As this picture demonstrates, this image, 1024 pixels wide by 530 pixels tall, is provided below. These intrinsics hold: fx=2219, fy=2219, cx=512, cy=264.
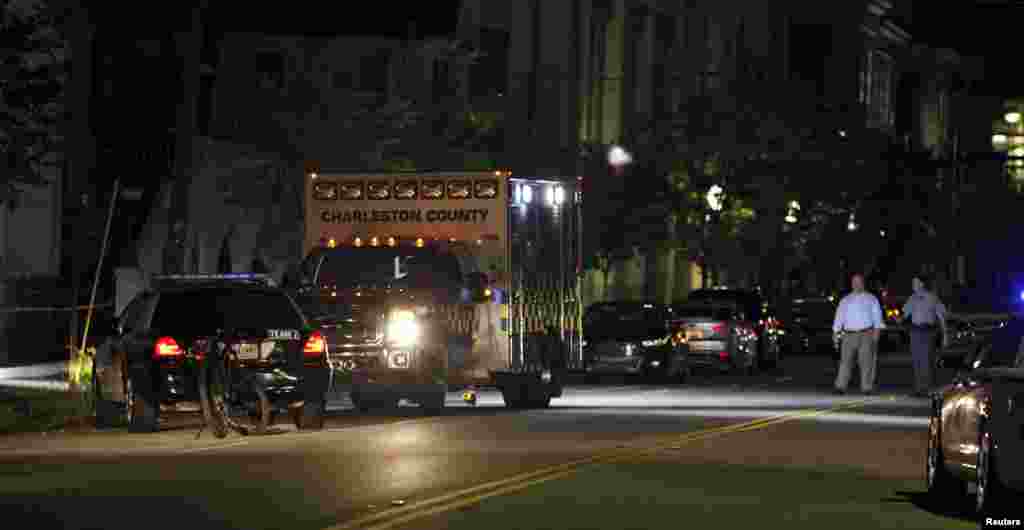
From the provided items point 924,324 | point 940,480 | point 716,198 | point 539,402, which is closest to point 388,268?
point 539,402

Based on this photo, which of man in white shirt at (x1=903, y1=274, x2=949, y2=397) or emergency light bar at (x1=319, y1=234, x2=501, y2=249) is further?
man in white shirt at (x1=903, y1=274, x2=949, y2=397)

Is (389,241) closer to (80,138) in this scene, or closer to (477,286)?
(477,286)

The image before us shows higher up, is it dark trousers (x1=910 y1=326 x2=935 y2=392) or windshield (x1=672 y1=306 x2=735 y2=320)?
windshield (x1=672 y1=306 x2=735 y2=320)

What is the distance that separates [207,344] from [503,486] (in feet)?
22.7

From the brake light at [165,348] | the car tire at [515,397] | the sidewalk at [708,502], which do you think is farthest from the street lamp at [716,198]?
the sidewalk at [708,502]

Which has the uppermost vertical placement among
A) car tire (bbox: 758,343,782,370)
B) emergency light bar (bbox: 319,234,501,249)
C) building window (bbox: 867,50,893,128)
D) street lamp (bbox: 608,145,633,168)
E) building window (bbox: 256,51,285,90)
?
building window (bbox: 867,50,893,128)

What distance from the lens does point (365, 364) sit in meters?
26.5

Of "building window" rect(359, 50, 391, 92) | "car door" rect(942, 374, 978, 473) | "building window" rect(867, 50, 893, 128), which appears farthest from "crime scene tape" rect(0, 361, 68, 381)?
"building window" rect(867, 50, 893, 128)

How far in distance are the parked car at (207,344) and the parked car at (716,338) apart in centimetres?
Result: 1856

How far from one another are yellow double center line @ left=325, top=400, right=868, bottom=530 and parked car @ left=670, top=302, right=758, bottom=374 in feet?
56.3

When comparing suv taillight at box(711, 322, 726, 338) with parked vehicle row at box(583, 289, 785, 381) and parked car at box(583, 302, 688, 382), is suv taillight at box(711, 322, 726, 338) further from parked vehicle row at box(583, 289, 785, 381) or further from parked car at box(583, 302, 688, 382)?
parked car at box(583, 302, 688, 382)

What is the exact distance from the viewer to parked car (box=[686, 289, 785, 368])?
45.4m

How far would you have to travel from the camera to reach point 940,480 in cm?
1648

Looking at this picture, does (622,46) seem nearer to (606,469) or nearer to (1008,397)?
(606,469)
